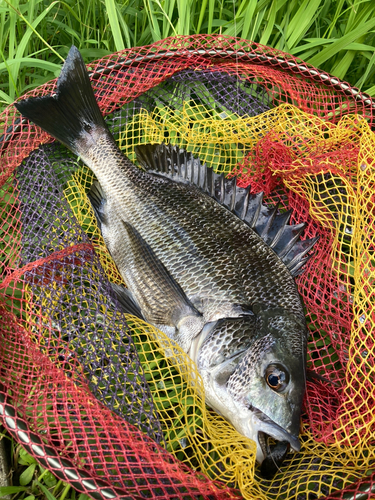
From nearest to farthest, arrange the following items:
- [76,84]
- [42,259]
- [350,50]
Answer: [42,259] < [76,84] < [350,50]

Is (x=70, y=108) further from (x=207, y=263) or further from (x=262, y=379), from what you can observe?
(x=262, y=379)

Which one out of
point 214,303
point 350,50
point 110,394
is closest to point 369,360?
point 214,303

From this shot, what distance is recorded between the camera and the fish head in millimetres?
1952

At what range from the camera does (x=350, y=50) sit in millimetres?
3557

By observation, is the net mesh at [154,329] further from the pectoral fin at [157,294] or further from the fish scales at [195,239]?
the fish scales at [195,239]

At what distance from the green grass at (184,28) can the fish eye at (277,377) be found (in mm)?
2607

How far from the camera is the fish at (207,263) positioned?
2.02 metres

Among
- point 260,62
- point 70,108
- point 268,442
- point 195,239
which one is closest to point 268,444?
point 268,442

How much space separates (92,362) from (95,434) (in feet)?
1.18

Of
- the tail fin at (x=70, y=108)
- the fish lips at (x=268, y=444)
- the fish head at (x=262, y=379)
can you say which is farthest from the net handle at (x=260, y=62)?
the fish lips at (x=268, y=444)

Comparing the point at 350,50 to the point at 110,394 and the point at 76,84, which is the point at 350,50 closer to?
the point at 76,84

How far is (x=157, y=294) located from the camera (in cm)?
246

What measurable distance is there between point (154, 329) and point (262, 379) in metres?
0.66

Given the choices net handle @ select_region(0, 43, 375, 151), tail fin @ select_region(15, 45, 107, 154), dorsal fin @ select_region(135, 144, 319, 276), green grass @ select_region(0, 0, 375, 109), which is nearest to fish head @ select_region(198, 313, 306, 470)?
dorsal fin @ select_region(135, 144, 319, 276)
